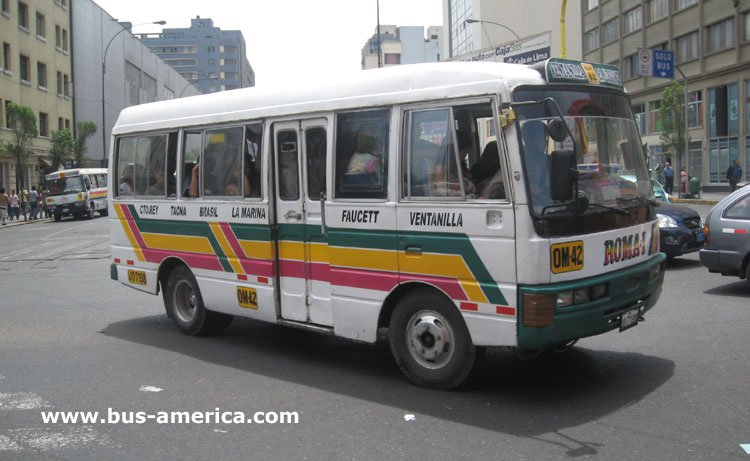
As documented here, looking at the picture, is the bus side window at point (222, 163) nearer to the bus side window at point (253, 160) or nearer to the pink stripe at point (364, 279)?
the bus side window at point (253, 160)

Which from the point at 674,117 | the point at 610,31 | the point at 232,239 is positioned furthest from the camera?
the point at 610,31

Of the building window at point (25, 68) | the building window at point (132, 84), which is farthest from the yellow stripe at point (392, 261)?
the building window at point (132, 84)

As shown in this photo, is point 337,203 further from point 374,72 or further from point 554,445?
point 554,445

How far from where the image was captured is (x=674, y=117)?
44219 millimetres

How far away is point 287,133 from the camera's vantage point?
760cm

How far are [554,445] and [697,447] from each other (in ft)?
2.93

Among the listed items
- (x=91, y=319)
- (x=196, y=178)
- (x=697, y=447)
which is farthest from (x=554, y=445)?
(x=91, y=319)

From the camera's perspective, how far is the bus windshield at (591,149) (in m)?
5.72

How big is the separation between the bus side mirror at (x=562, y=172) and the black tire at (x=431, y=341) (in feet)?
4.25

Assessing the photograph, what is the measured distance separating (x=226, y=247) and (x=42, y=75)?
51.8 meters

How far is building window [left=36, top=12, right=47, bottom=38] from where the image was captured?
5341 cm

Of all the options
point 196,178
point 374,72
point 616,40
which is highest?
point 616,40

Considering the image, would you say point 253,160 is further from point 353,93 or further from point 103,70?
point 103,70

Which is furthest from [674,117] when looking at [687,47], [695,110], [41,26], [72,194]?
[41,26]
